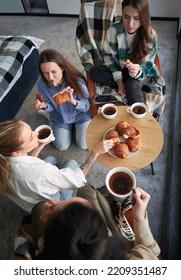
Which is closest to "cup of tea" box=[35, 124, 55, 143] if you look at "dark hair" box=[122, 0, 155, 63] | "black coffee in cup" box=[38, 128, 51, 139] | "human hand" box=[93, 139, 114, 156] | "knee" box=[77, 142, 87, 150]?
"black coffee in cup" box=[38, 128, 51, 139]

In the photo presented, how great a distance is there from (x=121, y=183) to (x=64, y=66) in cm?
94

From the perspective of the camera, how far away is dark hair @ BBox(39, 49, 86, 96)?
5.62 ft

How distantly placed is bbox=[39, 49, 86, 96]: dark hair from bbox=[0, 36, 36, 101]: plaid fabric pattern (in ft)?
2.28

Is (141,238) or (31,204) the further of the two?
(31,204)

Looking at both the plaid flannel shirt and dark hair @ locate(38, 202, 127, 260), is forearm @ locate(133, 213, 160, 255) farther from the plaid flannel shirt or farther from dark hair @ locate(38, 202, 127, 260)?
the plaid flannel shirt

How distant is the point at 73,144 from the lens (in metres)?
2.46

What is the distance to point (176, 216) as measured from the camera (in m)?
1.99

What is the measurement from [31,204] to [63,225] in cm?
71

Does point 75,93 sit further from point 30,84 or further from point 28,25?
point 28,25

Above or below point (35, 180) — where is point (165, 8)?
above

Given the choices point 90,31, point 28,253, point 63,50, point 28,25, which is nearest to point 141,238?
point 28,253

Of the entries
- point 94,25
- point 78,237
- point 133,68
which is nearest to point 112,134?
point 133,68

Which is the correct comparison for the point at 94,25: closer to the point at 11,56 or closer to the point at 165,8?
the point at 11,56

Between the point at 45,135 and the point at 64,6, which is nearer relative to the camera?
the point at 45,135
